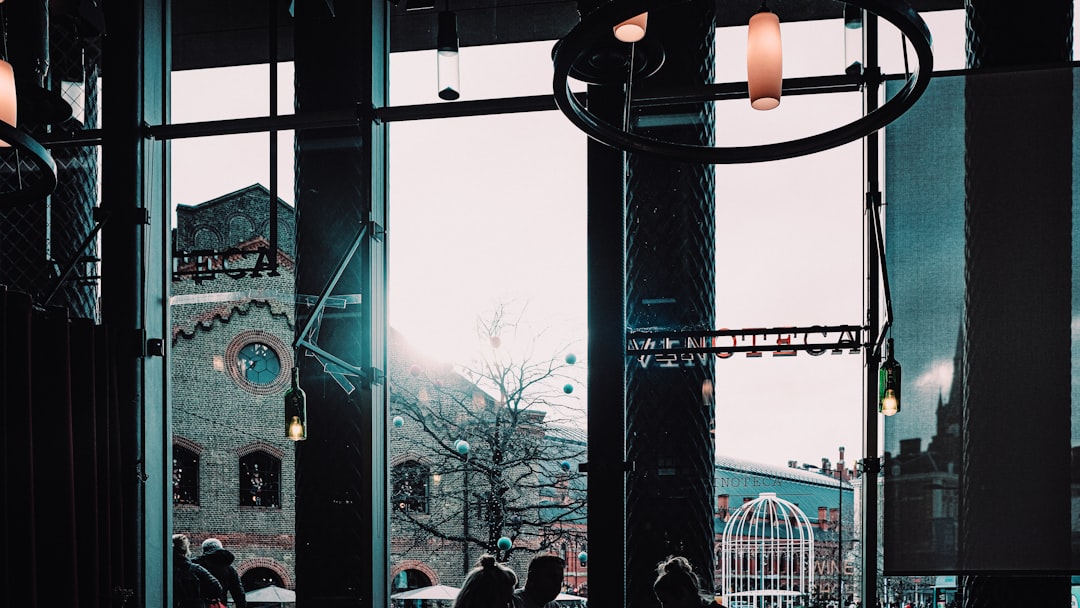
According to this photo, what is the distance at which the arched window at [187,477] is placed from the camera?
7.95 metres

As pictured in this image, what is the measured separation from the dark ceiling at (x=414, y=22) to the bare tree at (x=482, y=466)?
7.16 feet

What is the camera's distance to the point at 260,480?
784cm

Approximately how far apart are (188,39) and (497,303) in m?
2.33

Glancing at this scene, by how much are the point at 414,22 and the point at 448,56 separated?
128cm

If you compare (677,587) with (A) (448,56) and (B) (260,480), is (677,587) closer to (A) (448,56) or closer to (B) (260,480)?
(A) (448,56)

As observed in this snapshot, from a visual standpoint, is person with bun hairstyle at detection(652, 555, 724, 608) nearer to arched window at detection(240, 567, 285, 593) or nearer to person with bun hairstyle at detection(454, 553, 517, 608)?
person with bun hairstyle at detection(454, 553, 517, 608)

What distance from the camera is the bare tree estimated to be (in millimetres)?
6953

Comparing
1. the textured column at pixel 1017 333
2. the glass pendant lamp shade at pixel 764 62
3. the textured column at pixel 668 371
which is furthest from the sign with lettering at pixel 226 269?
the textured column at pixel 1017 333
